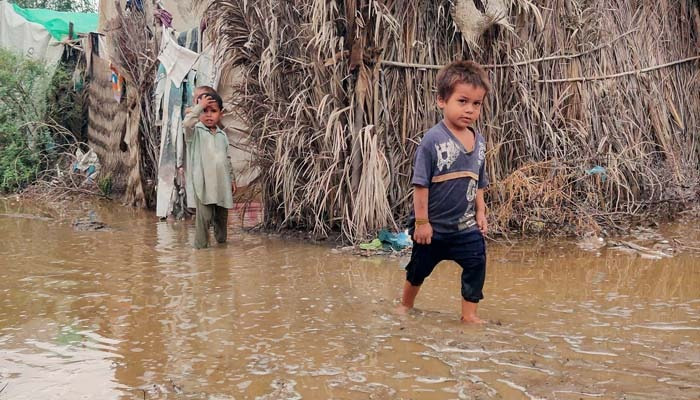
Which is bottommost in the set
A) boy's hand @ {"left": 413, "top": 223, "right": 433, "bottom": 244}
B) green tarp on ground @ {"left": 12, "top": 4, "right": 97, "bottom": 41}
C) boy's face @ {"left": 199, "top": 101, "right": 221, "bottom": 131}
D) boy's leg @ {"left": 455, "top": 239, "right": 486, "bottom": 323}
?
boy's leg @ {"left": 455, "top": 239, "right": 486, "bottom": 323}

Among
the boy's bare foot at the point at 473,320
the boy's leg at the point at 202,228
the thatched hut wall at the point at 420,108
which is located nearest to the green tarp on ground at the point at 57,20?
the thatched hut wall at the point at 420,108

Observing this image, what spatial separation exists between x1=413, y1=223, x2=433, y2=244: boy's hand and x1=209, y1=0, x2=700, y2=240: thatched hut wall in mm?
1885

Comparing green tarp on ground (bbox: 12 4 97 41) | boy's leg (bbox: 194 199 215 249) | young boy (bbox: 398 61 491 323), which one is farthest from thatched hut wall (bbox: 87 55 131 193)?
young boy (bbox: 398 61 491 323)

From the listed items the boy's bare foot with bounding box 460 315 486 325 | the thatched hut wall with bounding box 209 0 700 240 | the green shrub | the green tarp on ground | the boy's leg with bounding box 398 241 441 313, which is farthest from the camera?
the green tarp on ground

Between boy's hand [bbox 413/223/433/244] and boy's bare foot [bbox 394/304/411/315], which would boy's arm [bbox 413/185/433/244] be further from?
boy's bare foot [bbox 394/304/411/315]

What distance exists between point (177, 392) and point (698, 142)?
23.4 ft

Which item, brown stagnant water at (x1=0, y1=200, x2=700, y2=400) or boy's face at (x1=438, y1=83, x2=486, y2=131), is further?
boy's face at (x1=438, y1=83, x2=486, y2=131)

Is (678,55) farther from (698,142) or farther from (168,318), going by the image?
(168,318)

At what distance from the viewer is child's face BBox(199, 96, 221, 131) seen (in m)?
5.62

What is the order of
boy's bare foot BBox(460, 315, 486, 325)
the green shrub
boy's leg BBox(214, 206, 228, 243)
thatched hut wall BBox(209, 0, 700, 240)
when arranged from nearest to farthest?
1. boy's bare foot BBox(460, 315, 486, 325)
2. thatched hut wall BBox(209, 0, 700, 240)
3. boy's leg BBox(214, 206, 228, 243)
4. the green shrub

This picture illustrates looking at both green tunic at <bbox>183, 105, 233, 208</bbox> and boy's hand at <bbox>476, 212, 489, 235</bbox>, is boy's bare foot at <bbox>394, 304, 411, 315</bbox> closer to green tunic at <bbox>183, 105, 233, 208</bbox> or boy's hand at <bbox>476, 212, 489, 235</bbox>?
boy's hand at <bbox>476, 212, 489, 235</bbox>

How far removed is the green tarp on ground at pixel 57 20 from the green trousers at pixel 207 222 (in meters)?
7.99

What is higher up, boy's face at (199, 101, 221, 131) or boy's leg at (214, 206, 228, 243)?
boy's face at (199, 101, 221, 131)

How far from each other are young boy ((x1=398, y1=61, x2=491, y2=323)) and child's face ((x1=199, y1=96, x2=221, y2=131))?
2832 mm
